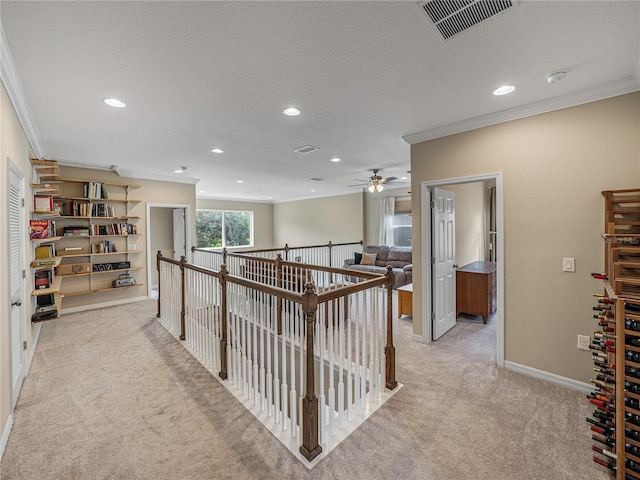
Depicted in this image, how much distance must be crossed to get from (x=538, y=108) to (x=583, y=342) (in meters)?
2.10

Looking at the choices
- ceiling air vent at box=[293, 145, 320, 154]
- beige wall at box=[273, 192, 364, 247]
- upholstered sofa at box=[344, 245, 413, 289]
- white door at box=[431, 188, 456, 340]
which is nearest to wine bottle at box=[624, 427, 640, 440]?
white door at box=[431, 188, 456, 340]

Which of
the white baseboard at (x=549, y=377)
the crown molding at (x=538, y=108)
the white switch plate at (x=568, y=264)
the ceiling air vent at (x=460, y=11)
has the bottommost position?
the white baseboard at (x=549, y=377)

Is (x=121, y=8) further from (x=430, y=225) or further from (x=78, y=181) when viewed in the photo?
(x=78, y=181)

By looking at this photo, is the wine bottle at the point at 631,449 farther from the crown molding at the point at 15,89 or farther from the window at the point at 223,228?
the window at the point at 223,228

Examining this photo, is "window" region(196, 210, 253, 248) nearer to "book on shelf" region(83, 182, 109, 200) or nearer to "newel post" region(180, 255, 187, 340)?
"book on shelf" region(83, 182, 109, 200)

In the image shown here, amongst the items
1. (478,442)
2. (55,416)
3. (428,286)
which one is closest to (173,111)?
(55,416)

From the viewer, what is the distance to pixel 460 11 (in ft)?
5.12

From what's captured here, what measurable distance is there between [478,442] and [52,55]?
12.4 ft

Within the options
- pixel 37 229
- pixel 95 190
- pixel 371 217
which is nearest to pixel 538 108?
pixel 37 229

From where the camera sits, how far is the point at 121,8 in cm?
153

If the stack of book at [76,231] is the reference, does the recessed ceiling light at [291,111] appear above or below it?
above

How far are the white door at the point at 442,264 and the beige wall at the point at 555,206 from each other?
72cm

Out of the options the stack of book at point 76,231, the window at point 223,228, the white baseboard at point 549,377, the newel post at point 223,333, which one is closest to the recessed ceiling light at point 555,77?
the white baseboard at point 549,377

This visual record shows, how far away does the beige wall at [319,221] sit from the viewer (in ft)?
28.9
